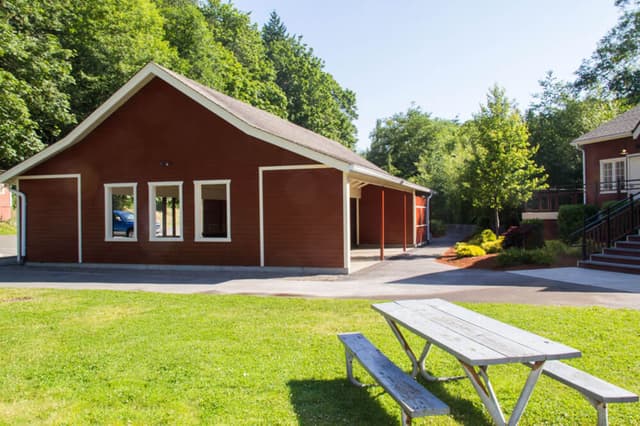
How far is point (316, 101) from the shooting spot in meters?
46.5

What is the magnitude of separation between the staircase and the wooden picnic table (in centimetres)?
983

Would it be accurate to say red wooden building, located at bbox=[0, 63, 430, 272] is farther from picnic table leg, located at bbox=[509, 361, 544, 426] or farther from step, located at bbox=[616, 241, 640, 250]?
picnic table leg, located at bbox=[509, 361, 544, 426]

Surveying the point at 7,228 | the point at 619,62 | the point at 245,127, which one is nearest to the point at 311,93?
the point at 619,62

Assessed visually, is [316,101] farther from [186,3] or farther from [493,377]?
[493,377]

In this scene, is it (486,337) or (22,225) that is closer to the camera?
(486,337)

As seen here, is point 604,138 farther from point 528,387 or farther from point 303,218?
point 528,387

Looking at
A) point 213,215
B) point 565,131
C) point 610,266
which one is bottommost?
point 610,266

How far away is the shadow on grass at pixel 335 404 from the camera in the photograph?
12.3 ft

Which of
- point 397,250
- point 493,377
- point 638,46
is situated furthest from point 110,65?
point 638,46

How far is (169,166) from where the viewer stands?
48.6 ft

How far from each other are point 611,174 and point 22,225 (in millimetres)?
22294

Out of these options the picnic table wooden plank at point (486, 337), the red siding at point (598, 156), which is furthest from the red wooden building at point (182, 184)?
the red siding at point (598, 156)

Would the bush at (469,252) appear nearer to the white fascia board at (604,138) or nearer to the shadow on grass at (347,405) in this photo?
the white fascia board at (604,138)

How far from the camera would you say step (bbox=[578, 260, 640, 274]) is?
11.8m
